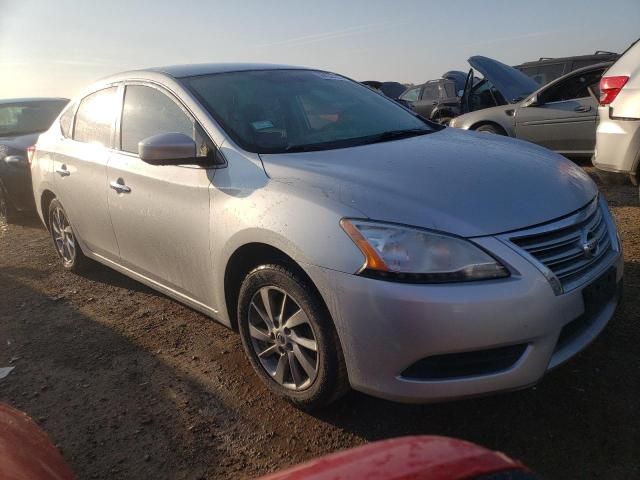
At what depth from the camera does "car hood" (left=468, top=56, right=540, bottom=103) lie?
8172 mm

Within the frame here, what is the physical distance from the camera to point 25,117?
7.44m

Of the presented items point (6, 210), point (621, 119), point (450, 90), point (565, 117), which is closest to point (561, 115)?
point (565, 117)

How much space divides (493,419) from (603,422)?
43 centimetres

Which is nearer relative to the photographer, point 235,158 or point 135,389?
point 235,158

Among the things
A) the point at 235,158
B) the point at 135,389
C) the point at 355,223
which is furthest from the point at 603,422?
the point at 135,389

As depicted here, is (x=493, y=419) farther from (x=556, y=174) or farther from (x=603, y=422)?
(x=556, y=174)

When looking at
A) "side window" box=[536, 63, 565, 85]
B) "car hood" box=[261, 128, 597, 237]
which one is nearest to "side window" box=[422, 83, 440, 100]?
"side window" box=[536, 63, 565, 85]

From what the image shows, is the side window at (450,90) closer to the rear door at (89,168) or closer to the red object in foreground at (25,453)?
the rear door at (89,168)

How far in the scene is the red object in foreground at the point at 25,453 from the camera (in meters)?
1.25

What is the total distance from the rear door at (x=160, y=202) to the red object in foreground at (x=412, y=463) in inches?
71.1

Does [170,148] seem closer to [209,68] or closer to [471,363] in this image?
[209,68]

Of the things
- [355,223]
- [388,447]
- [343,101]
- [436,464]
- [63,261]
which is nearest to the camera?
[436,464]

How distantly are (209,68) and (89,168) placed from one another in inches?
43.4

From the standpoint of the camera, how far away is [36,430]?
5.01ft
